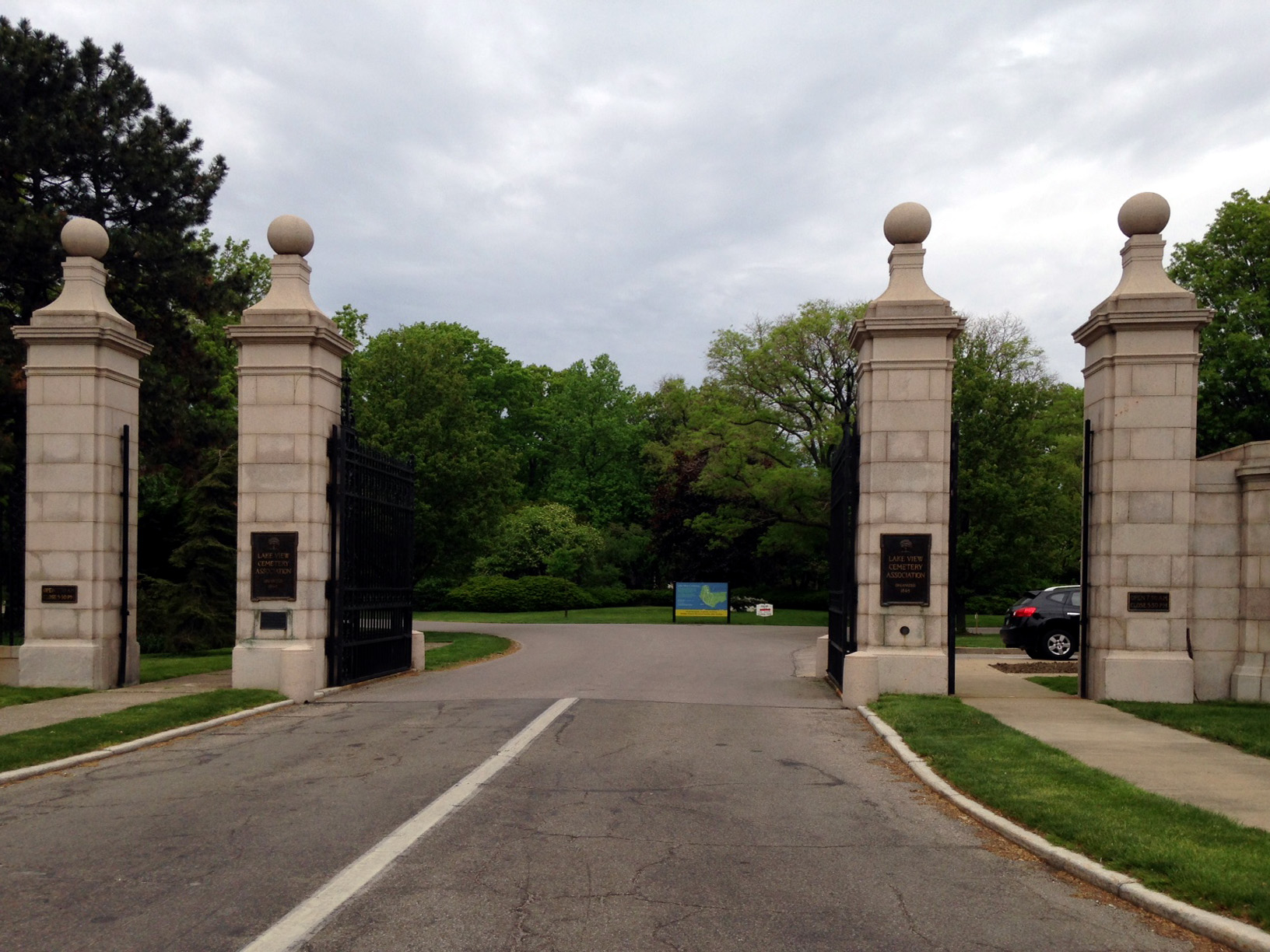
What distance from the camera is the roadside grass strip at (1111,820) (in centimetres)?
546

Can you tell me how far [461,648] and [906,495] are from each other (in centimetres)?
1402

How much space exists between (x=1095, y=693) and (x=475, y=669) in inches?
411

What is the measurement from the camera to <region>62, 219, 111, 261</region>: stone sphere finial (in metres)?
15.3

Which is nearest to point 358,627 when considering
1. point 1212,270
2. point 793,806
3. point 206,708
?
point 206,708

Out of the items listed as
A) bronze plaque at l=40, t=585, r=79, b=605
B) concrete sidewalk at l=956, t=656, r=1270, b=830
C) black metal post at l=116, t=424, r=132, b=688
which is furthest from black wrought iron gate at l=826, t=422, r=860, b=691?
bronze plaque at l=40, t=585, r=79, b=605

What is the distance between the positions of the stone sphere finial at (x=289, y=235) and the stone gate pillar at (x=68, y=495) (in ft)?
8.40

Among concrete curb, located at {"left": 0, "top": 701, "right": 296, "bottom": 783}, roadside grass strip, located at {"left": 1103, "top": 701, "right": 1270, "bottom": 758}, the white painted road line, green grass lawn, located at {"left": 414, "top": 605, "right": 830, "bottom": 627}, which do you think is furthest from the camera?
green grass lawn, located at {"left": 414, "top": 605, "right": 830, "bottom": 627}

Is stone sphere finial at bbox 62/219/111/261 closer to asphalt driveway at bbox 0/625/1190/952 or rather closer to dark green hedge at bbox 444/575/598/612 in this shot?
asphalt driveway at bbox 0/625/1190/952

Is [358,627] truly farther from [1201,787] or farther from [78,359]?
[1201,787]

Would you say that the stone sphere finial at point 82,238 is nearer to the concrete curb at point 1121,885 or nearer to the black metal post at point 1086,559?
the concrete curb at point 1121,885

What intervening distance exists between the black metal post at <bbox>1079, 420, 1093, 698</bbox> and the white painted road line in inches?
326

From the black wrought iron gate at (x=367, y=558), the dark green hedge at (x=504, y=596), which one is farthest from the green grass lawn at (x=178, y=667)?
the dark green hedge at (x=504, y=596)

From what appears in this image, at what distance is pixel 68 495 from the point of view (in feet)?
48.3

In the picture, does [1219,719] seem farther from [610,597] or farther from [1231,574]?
[610,597]
